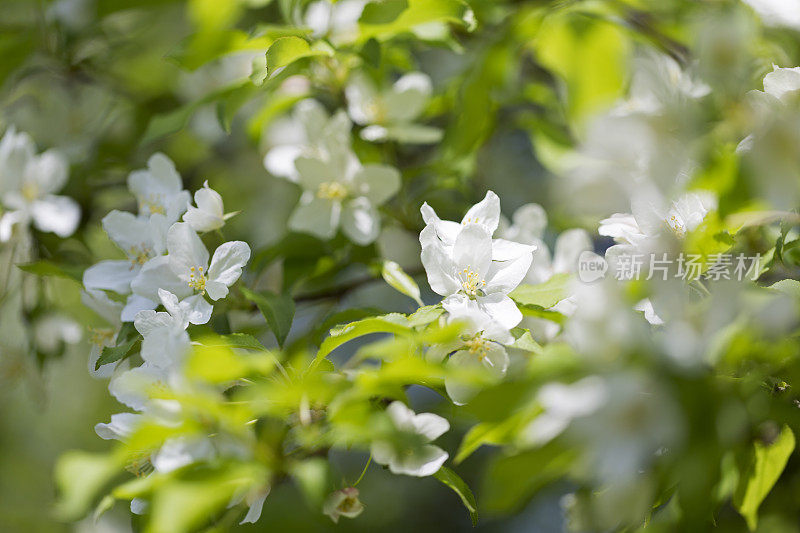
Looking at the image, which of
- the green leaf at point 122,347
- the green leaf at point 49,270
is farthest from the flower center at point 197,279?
the green leaf at point 49,270

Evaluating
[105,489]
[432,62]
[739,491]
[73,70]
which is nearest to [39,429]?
[105,489]

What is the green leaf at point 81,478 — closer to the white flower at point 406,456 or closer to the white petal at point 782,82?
the white flower at point 406,456

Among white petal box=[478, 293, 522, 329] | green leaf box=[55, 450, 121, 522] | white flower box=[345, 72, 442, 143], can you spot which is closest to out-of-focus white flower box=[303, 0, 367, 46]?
white flower box=[345, 72, 442, 143]

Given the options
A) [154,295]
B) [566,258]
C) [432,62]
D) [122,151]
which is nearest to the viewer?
[154,295]

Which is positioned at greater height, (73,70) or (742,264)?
(742,264)

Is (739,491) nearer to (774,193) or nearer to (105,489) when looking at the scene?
(774,193)

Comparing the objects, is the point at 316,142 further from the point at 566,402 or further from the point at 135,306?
the point at 566,402
